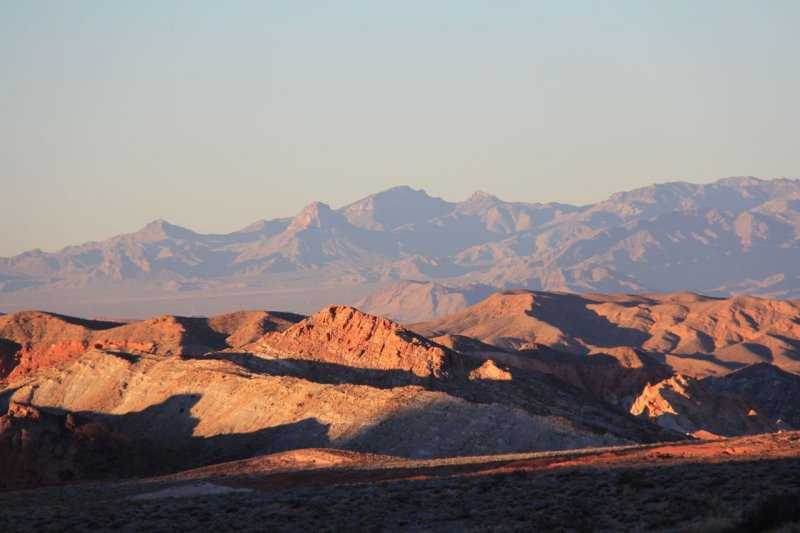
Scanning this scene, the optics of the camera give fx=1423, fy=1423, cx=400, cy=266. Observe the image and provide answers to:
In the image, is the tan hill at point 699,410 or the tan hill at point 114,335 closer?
the tan hill at point 699,410

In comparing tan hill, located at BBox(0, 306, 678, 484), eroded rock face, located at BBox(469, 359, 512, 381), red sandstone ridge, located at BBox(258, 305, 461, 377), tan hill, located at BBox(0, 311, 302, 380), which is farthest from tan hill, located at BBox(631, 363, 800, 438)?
tan hill, located at BBox(0, 311, 302, 380)

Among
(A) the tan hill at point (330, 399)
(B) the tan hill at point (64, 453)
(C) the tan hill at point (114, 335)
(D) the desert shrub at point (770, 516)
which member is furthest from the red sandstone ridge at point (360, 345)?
(D) the desert shrub at point (770, 516)

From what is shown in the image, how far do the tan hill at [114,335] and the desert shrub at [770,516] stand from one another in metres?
83.5

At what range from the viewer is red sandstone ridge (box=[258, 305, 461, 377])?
76875mm

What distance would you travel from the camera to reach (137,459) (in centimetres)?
6172

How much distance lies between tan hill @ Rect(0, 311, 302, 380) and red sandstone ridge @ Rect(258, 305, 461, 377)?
2407 centimetres

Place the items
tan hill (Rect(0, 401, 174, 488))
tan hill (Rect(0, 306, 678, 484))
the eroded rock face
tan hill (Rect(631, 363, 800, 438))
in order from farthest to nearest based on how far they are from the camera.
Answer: tan hill (Rect(631, 363, 800, 438)), the eroded rock face, tan hill (Rect(0, 401, 174, 488)), tan hill (Rect(0, 306, 678, 484))

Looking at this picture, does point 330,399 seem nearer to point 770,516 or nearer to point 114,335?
point 770,516

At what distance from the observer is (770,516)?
2375cm

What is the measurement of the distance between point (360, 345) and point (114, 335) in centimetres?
5238

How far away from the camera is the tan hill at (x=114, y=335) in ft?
359

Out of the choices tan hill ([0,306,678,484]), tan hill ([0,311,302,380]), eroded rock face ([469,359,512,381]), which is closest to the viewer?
tan hill ([0,306,678,484])

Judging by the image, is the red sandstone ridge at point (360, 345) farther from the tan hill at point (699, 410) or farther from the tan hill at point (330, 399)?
the tan hill at point (699, 410)

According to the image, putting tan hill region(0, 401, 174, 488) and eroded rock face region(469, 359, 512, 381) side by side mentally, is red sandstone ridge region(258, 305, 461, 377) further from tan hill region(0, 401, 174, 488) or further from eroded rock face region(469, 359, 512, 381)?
tan hill region(0, 401, 174, 488)
